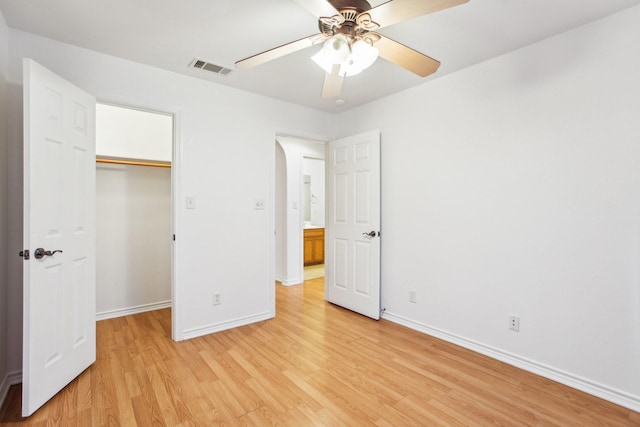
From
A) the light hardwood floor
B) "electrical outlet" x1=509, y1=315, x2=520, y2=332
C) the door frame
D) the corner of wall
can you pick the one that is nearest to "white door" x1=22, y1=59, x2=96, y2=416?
the light hardwood floor

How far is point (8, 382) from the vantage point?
6.95 ft

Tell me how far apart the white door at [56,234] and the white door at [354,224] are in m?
2.47

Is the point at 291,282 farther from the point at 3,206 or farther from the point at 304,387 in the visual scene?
the point at 3,206

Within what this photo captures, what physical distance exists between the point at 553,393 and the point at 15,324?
12.0 feet

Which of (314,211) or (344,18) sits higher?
(344,18)

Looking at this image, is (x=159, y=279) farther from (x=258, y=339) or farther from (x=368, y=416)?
(x=368, y=416)

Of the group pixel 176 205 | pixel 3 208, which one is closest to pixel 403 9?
pixel 176 205

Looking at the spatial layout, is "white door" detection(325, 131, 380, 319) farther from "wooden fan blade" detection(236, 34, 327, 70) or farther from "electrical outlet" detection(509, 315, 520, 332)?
"wooden fan blade" detection(236, 34, 327, 70)

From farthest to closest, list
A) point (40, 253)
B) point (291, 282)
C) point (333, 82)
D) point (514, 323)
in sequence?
point (291, 282) → point (514, 323) → point (333, 82) → point (40, 253)

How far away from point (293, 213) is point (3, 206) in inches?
136

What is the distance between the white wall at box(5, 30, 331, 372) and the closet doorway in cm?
56

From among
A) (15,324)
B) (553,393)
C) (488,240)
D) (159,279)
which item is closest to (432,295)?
(488,240)

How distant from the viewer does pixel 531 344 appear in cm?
236

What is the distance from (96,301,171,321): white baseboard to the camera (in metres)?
3.36
